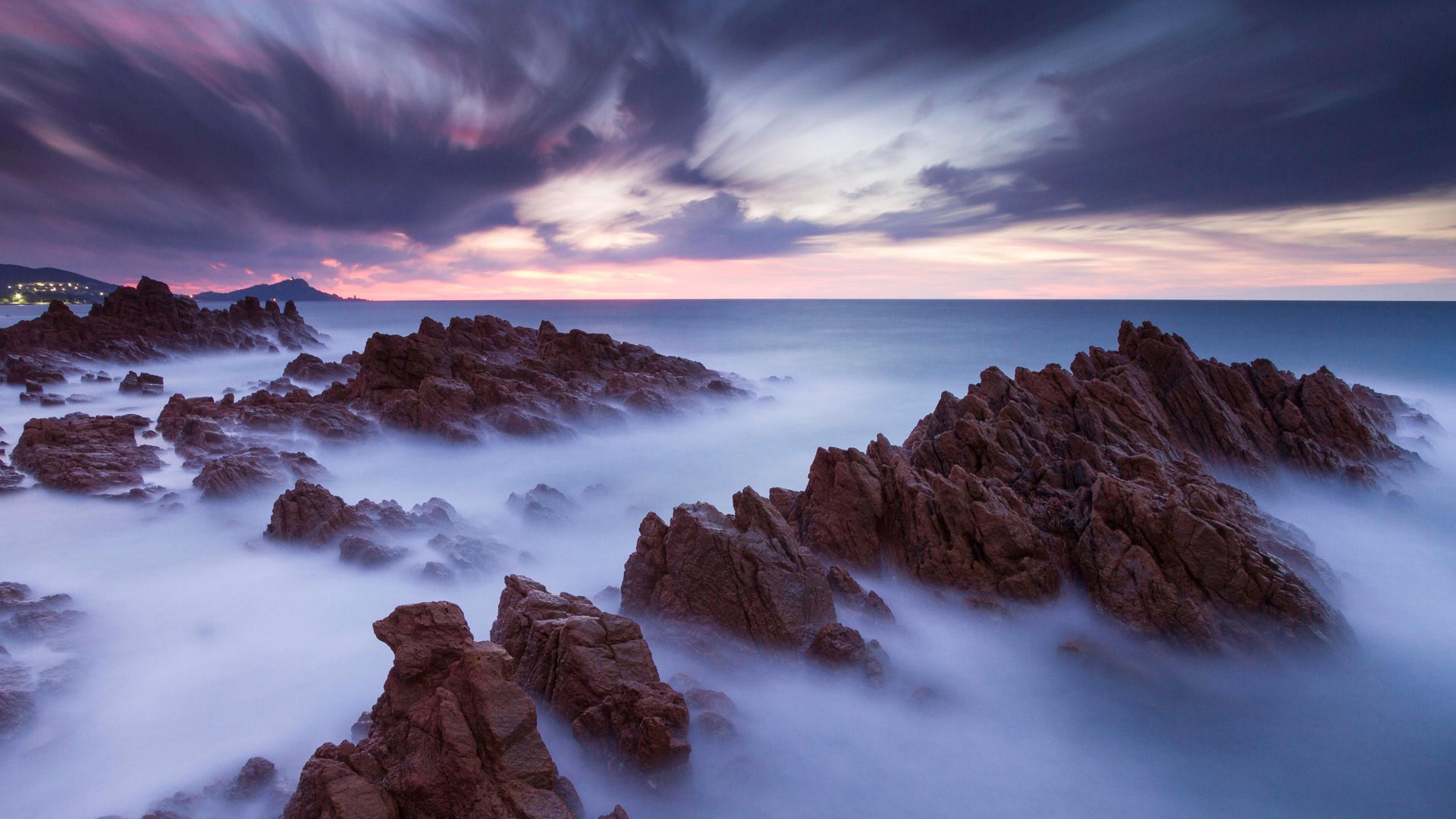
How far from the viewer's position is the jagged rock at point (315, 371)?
35562mm

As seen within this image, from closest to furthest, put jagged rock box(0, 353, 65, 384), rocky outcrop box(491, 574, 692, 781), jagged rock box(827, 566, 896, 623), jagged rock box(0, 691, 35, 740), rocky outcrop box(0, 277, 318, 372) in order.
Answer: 1. rocky outcrop box(491, 574, 692, 781)
2. jagged rock box(0, 691, 35, 740)
3. jagged rock box(827, 566, 896, 623)
4. jagged rock box(0, 353, 65, 384)
5. rocky outcrop box(0, 277, 318, 372)

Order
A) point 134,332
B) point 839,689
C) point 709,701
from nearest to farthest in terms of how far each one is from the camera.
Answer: point 709,701
point 839,689
point 134,332

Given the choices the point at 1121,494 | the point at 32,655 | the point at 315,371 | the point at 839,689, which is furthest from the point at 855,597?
the point at 315,371

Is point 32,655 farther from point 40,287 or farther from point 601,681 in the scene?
point 40,287

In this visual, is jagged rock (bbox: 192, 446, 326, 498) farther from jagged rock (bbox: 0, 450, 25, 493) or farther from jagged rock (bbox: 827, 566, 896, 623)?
jagged rock (bbox: 827, 566, 896, 623)

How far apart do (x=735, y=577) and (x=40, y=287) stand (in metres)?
248

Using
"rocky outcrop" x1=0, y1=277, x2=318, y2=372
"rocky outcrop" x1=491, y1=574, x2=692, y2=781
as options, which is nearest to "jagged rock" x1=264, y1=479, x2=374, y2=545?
"rocky outcrop" x1=491, y1=574, x2=692, y2=781

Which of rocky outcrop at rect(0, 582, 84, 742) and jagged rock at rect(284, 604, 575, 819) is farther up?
jagged rock at rect(284, 604, 575, 819)

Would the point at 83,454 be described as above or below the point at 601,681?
above

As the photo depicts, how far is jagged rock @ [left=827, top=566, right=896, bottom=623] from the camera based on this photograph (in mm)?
10883

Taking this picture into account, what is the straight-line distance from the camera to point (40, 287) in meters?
165

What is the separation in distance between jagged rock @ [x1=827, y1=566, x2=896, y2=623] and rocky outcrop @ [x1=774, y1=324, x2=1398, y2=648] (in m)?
1.23

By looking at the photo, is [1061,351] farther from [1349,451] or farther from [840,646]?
[840,646]

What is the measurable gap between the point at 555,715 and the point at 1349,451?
23.4m
